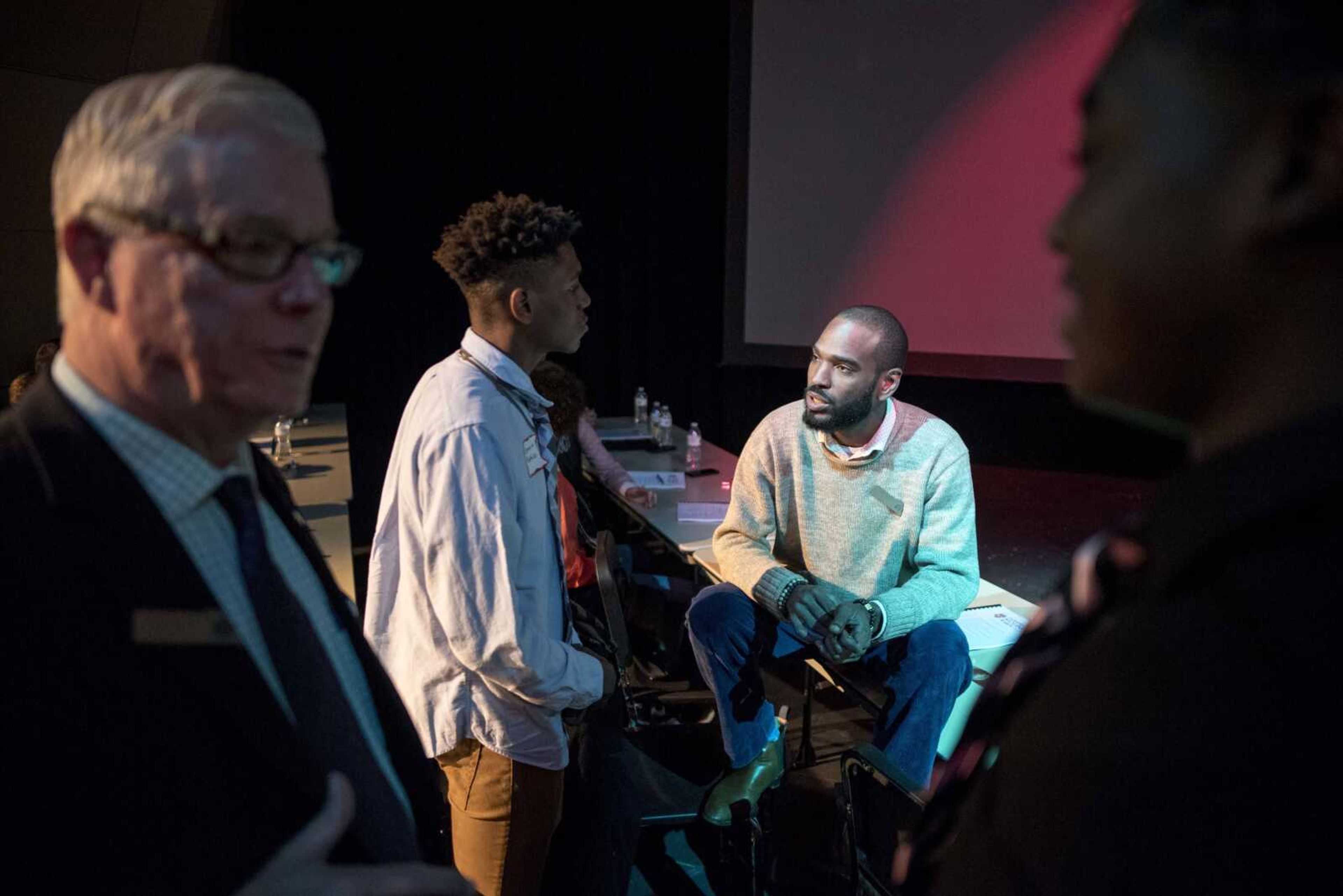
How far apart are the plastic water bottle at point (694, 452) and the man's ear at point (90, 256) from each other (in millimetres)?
3287

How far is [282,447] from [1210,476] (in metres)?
4.15

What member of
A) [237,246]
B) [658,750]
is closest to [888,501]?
[658,750]

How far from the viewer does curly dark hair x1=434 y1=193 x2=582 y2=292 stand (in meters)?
1.78

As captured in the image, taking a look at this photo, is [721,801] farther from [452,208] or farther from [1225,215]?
[452,208]

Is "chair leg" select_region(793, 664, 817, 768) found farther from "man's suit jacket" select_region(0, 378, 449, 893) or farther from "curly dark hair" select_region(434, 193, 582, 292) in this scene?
"man's suit jacket" select_region(0, 378, 449, 893)

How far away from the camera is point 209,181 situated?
616mm

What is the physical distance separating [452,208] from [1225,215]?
670 centimetres

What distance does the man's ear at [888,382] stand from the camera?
96.9 inches

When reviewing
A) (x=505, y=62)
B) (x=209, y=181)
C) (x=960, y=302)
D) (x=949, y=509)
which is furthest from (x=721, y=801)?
(x=505, y=62)

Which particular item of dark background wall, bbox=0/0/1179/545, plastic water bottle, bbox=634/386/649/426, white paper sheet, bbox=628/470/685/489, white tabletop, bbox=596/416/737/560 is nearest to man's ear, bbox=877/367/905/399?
white tabletop, bbox=596/416/737/560

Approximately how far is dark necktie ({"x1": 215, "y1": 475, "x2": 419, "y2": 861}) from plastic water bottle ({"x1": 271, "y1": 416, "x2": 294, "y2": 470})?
11.2 ft

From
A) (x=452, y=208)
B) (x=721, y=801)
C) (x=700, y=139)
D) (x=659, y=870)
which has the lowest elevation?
(x=659, y=870)

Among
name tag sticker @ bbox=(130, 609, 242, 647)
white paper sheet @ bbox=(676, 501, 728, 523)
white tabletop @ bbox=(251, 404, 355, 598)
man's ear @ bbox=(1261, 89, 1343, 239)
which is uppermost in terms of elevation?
man's ear @ bbox=(1261, 89, 1343, 239)

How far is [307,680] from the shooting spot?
0.72m
